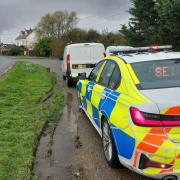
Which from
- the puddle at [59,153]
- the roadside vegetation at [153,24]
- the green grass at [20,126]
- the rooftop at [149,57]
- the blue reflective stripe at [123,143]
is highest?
the roadside vegetation at [153,24]

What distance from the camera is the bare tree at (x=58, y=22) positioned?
321 feet

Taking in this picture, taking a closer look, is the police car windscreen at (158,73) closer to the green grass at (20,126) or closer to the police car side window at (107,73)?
the police car side window at (107,73)

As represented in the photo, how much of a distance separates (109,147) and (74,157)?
85 cm

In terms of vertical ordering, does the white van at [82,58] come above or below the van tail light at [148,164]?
above

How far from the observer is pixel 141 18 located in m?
41.3

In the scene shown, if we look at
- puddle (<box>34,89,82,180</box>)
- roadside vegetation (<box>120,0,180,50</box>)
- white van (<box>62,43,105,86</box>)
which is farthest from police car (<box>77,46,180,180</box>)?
roadside vegetation (<box>120,0,180,50</box>)

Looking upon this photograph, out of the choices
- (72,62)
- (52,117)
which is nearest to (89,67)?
(72,62)

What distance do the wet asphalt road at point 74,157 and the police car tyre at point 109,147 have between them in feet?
0.40

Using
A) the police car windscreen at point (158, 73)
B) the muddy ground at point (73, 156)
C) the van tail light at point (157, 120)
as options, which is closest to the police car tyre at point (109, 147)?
the muddy ground at point (73, 156)

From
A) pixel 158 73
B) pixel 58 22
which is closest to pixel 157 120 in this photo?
pixel 158 73

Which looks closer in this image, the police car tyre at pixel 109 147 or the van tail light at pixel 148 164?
the van tail light at pixel 148 164

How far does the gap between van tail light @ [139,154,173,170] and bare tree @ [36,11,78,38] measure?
9343 cm

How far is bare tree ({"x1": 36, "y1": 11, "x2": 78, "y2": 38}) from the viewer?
9788 centimetres

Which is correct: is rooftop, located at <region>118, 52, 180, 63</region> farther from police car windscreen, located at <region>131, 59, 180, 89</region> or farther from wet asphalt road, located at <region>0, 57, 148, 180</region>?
wet asphalt road, located at <region>0, 57, 148, 180</region>
